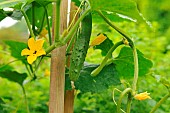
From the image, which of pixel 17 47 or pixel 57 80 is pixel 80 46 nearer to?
pixel 57 80

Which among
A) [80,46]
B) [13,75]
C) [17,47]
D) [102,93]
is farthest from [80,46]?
[102,93]

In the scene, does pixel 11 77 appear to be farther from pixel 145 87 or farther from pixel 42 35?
pixel 145 87

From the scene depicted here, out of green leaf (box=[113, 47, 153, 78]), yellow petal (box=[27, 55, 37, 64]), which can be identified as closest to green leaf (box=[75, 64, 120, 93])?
green leaf (box=[113, 47, 153, 78])

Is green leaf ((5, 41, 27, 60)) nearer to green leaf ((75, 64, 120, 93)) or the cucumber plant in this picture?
green leaf ((75, 64, 120, 93))

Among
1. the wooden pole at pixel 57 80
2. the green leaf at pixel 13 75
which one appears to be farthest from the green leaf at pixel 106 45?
the green leaf at pixel 13 75

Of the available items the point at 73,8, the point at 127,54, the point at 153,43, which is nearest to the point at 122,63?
the point at 127,54

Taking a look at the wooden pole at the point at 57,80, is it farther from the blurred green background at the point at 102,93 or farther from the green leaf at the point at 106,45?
the blurred green background at the point at 102,93
